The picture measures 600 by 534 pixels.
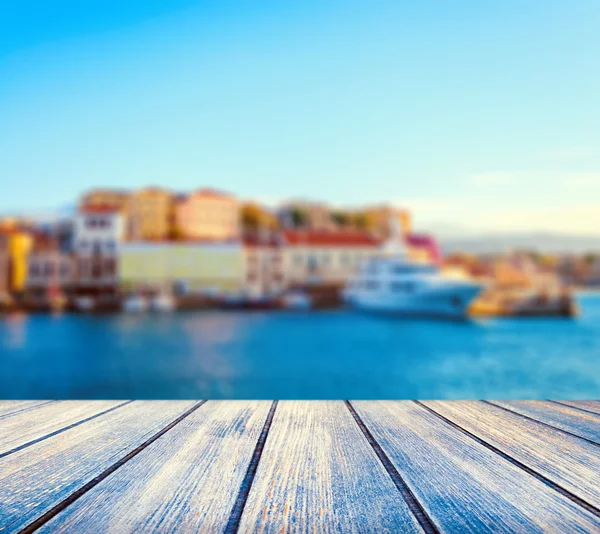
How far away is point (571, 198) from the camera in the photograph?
27.2m

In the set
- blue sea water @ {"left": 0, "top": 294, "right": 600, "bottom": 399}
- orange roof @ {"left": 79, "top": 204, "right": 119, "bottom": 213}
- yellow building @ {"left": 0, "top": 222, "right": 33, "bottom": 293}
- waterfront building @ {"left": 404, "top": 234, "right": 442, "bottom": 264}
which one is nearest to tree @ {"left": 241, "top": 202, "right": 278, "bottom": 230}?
orange roof @ {"left": 79, "top": 204, "right": 119, "bottom": 213}

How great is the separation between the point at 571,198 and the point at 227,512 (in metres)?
30.1

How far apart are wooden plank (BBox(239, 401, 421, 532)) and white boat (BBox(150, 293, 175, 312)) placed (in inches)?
1058

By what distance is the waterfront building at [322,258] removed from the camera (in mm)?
29000

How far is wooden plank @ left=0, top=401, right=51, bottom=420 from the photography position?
776 millimetres

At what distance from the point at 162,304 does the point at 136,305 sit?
1199 mm

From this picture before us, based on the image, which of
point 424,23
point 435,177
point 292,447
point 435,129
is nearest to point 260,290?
point 435,177

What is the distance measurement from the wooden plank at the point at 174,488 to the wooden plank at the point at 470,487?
0.15 meters

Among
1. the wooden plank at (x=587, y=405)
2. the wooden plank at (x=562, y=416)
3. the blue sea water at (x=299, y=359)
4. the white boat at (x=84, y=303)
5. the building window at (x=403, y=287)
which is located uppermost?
the wooden plank at (x=562, y=416)

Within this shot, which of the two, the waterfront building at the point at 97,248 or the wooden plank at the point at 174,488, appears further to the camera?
the waterfront building at the point at 97,248

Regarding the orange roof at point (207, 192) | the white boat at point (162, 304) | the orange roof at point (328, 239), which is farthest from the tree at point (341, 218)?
the white boat at point (162, 304)

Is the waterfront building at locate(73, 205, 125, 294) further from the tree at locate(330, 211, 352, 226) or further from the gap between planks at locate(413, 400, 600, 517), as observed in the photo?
the gap between planks at locate(413, 400, 600, 517)

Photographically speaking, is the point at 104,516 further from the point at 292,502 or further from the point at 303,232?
the point at 303,232

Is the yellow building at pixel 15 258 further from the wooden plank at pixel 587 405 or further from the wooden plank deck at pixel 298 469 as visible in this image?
the wooden plank at pixel 587 405
